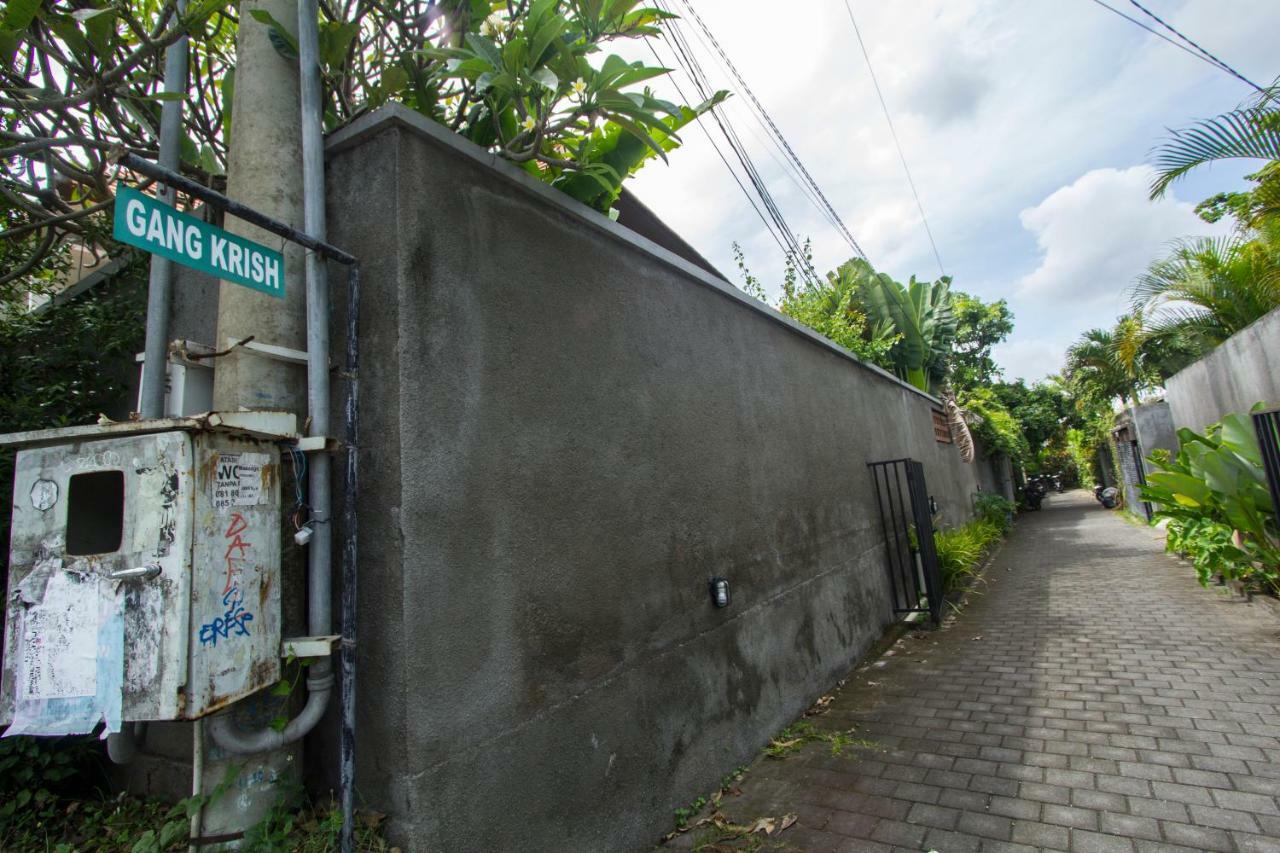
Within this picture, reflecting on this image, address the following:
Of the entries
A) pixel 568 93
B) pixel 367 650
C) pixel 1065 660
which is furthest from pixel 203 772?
pixel 1065 660

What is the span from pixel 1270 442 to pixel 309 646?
7149mm

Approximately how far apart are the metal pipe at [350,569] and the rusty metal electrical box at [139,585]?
0.78ft

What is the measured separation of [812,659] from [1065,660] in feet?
8.06

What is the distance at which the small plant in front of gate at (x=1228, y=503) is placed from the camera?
19.5ft

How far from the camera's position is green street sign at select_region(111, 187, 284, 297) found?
1598mm

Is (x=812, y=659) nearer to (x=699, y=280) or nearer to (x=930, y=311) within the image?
(x=699, y=280)

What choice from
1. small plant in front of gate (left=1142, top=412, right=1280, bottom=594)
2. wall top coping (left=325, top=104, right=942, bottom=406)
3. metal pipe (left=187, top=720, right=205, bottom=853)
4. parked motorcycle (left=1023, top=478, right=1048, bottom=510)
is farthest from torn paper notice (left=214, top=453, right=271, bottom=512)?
parked motorcycle (left=1023, top=478, right=1048, bottom=510)

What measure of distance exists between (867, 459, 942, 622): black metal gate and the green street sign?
6.47 m

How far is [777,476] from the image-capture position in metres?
4.79

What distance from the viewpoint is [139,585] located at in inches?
66.2

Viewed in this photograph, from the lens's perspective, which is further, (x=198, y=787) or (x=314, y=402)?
(x=314, y=402)

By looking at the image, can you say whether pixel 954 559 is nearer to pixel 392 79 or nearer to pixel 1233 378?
pixel 1233 378

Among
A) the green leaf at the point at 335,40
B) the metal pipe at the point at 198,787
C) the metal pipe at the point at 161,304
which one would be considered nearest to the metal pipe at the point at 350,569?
the metal pipe at the point at 198,787

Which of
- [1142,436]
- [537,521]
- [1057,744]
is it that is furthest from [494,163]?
[1142,436]
